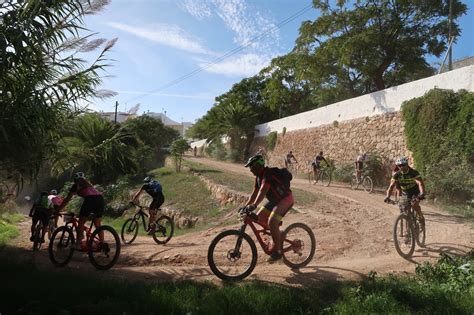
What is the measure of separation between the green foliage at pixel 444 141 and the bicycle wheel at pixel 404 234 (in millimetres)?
6765

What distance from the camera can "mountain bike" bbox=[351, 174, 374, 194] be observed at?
16.6 m

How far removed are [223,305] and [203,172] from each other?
1855 centimetres

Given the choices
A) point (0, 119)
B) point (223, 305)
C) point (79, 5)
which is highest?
point (79, 5)

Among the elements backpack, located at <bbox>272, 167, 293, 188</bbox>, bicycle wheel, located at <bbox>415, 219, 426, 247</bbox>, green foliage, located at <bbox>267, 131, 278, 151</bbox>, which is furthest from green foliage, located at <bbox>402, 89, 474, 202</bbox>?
green foliage, located at <bbox>267, 131, 278, 151</bbox>

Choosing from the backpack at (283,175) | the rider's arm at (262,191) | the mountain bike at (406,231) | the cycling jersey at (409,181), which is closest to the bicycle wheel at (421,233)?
the mountain bike at (406,231)

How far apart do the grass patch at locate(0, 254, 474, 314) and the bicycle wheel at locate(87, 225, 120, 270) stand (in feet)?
3.76

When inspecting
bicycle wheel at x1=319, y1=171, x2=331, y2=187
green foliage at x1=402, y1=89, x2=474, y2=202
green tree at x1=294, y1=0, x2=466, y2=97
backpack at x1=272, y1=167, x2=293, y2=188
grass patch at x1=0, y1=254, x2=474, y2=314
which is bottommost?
grass patch at x1=0, y1=254, x2=474, y2=314

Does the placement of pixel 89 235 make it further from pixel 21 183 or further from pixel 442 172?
pixel 442 172

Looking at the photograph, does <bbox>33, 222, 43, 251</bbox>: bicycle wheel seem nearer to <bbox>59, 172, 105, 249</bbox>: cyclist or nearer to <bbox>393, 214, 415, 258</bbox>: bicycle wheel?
<bbox>59, 172, 105, 249</bbox>: cyclist

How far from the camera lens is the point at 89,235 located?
7.32 m

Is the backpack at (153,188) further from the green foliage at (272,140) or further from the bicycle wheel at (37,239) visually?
the green foliage at (272,140)

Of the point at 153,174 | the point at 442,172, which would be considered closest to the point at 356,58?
the point at 442,172

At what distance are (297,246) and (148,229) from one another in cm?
503

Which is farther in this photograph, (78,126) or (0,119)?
(78,126)
